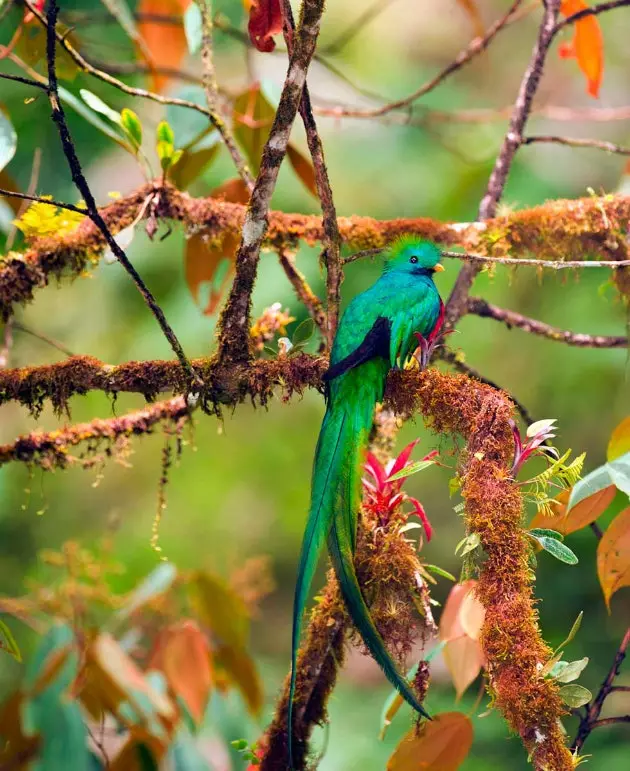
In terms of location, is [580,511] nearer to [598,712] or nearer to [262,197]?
[598,712]

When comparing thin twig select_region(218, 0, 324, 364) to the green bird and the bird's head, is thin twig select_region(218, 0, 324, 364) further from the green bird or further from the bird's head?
the bird's head

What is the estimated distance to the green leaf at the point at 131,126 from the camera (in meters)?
1.98

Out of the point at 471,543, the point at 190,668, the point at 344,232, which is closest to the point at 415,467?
the point at 471,543

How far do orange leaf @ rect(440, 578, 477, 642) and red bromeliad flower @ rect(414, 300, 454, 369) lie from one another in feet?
1.59

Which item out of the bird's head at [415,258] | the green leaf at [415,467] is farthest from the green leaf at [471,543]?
the bird's head at [415,258]

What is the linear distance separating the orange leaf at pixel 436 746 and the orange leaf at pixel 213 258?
1.19m

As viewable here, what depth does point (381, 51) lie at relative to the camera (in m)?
4.88

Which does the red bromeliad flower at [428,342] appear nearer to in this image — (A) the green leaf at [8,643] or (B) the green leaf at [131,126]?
(B) the green leaf at [131,126]

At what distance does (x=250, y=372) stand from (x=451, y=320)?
2.44 ft

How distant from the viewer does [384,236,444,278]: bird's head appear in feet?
6.25

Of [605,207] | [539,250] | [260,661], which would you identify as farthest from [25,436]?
[260,661]

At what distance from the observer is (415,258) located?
1915mm

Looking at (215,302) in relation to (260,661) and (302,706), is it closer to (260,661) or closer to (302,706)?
(302,706)

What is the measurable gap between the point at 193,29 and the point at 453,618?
1628 mm
